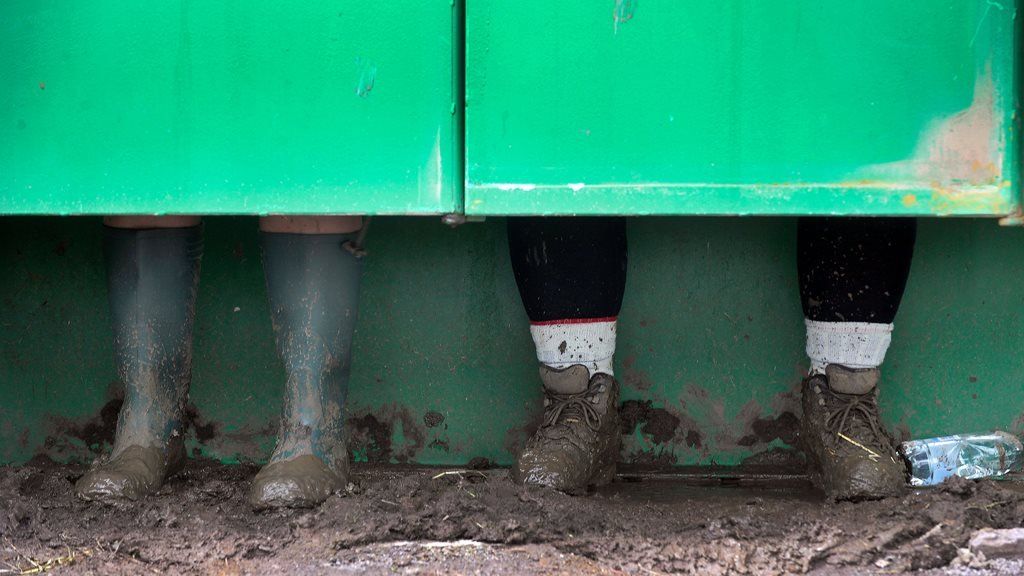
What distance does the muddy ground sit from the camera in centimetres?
129

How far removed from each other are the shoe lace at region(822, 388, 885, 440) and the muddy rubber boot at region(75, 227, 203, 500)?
3.55ft

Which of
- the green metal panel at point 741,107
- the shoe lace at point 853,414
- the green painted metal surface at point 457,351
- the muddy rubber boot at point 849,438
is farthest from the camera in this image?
the green painted metal surface at point 457,351

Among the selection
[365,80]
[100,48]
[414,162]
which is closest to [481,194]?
[414,162]

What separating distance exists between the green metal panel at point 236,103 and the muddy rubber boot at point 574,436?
570 mm

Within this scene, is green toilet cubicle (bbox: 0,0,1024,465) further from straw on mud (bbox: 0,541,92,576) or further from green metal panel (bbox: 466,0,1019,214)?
straw on mud (bbox: 0,541,92,576)

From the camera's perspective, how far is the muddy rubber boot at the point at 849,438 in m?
1.57

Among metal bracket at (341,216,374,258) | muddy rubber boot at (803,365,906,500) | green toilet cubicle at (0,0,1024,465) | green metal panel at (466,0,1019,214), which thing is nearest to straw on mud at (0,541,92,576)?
green toilet cubicle at (0,0,1024,465)

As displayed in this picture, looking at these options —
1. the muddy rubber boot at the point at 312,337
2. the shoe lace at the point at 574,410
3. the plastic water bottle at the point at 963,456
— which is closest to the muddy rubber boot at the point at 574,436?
the shoe lace at the point at 574,410

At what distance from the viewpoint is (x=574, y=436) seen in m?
1.70

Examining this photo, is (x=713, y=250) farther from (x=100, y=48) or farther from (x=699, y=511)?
(x=100, y=48)

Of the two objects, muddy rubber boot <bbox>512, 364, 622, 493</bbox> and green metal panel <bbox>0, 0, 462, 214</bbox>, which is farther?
muddy rubber boot <bbox>512, 364, 622, 493</bbox>

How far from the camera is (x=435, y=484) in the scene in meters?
1.67

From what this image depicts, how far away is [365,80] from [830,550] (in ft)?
2.73

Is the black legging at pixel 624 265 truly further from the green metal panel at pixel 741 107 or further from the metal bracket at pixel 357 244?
the green metal panel at pixel 741 107
